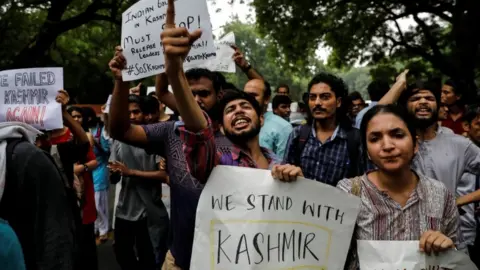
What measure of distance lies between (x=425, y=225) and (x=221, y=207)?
2.63ft

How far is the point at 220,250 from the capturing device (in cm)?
224

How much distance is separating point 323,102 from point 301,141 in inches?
11.4

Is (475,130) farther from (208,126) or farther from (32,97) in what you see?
(32,97)

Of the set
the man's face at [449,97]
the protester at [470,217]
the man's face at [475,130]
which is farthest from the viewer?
the man's face at [449,97]

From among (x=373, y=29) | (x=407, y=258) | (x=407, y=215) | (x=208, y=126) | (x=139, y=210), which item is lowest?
(x=139, y=210)

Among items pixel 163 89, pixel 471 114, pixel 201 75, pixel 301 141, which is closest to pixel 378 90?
pixel 471 114

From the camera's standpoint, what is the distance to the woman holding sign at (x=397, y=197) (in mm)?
2092

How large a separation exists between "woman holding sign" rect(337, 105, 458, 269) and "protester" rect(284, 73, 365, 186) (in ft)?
3.27

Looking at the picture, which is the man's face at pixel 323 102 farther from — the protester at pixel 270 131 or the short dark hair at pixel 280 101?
the short dark hair at pixel 280 101

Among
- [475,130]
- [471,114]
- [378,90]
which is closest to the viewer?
[475,130]

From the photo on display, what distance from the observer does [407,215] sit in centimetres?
211

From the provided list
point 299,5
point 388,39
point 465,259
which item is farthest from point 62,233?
point 388,39

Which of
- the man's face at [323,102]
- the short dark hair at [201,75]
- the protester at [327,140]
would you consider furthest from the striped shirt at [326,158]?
the short dark hair at [201,75]

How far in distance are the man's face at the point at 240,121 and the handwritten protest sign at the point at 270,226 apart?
1.50ft
